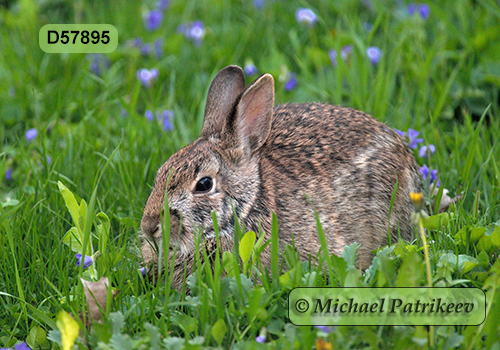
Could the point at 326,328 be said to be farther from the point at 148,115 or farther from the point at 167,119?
the point at 148,115

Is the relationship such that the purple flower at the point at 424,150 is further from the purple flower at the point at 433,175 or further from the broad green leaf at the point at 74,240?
the broad green leaf at the point at 74,240

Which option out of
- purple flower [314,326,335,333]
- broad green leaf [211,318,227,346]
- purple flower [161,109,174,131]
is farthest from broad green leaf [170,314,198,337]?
purple flower [161,109,174,131]

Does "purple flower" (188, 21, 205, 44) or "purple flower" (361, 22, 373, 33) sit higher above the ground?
"purple flower" (361, 22, 373, 33)

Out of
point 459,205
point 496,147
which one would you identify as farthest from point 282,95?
point 459,205

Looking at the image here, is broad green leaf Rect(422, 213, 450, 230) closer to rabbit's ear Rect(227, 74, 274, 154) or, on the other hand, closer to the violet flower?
rabbit's ear Rect(227, 74, 274, 154)

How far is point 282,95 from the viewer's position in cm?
663

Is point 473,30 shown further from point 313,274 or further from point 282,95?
point 313,274

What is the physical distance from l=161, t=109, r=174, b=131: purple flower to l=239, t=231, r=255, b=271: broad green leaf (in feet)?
8.46

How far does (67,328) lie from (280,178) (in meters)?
2.02

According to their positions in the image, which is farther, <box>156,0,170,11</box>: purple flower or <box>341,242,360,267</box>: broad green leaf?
<box>156,0,170,11</box>: purple flower

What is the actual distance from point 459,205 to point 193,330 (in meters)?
2.08

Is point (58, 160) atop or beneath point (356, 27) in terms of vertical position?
beneath

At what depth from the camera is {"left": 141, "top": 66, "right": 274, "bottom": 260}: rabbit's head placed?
13.5 ft

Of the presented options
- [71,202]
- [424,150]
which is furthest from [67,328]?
[424,150]
